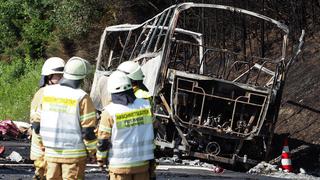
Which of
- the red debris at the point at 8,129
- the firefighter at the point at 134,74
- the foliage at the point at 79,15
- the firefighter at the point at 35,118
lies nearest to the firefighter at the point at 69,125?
the firefighter at the point at 134,74

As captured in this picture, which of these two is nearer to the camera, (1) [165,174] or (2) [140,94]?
(2) [140,94]

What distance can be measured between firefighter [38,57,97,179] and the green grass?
1886 centimetres

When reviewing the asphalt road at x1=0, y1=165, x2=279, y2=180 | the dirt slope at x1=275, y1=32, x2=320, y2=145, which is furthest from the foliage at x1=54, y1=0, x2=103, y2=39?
the asphalt road at x1=0, y1=165, x2=279, y2=180

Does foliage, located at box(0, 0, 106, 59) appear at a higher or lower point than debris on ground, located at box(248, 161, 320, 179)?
higher

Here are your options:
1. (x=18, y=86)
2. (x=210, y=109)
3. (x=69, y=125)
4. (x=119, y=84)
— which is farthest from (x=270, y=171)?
(x=18, y=86)

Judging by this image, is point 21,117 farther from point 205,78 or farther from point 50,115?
point 50,115

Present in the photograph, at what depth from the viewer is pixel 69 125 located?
8.12 m

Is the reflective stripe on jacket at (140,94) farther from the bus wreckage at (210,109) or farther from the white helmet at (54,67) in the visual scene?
the bus wreckage at (210,109)

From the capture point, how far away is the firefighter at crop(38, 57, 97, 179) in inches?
317

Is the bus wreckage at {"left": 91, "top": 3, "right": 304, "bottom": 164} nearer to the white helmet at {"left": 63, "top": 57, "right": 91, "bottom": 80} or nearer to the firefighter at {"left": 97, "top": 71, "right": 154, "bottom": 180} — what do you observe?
the white helmet at {"left": 63, "top": 57, "right": 91, "bottom": 80}

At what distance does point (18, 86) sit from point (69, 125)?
2582 cm

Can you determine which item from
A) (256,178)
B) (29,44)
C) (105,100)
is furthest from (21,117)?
(256,178)

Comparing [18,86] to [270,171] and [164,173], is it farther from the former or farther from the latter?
[164,173]

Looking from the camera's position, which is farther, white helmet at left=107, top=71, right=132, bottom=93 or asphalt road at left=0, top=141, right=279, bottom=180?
asphalt road at left=0, top=141, right=279, bottom=180
